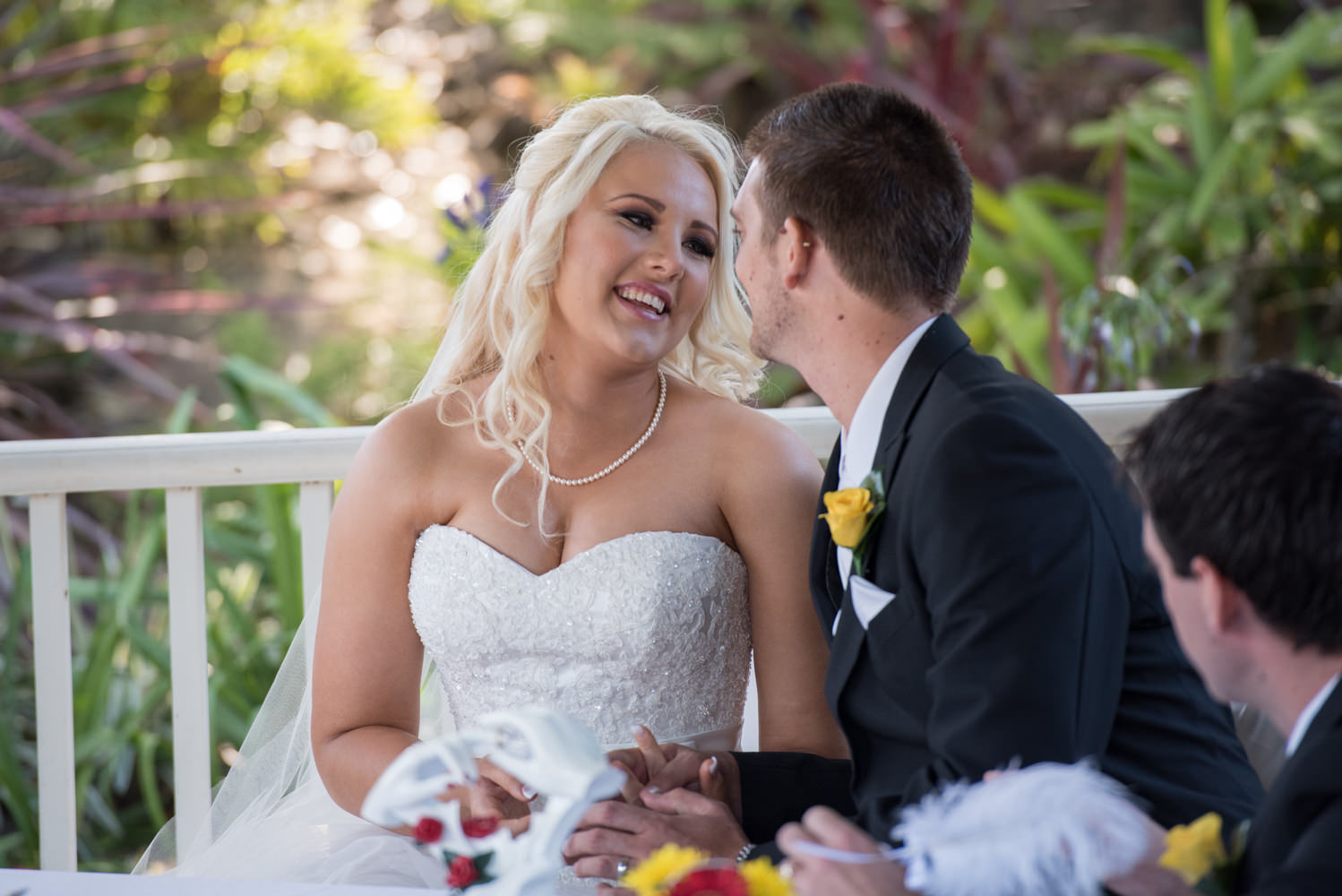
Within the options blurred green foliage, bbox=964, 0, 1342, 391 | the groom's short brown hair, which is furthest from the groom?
blurred green foliage, bbox=964, 0, 1342, 391

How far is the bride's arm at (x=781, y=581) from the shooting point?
2.01 m

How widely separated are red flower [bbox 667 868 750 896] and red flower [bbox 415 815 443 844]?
0.72 feet

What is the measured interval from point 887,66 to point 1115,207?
3825 mm

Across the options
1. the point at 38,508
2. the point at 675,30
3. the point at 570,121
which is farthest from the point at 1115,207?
the point at 675,30

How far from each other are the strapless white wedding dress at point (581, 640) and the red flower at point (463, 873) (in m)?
0.92

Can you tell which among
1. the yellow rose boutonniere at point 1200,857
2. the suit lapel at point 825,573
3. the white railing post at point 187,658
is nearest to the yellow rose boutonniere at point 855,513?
the suit lapel at point 825,573

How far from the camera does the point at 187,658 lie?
7.71ft

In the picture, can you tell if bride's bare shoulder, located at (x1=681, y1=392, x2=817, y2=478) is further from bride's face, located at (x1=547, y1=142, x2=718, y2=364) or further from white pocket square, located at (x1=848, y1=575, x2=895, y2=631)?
white pocket square, located at (x1=848, y1=575, x2=895, y2=631)

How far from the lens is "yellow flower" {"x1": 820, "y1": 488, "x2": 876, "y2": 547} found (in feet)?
4.83

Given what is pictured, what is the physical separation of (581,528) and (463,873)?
3.43 feet

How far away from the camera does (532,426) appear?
2.17m

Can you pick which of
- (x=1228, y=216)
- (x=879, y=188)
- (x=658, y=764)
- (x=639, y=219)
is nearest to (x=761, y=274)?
(x=879, y=188)

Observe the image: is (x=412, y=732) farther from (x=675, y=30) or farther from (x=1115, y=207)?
(x=675, y=30)

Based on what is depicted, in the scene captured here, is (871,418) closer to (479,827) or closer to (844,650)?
(844,650)
